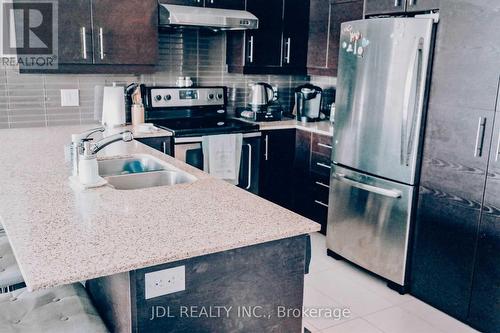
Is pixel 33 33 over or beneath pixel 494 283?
over

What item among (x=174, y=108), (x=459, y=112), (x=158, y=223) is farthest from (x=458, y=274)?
(x=174, y=108)

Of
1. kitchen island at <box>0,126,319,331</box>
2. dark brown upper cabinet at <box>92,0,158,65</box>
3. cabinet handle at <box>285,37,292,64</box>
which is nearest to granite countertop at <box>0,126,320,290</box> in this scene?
kitchen island at <box>0,126,319,331</box>

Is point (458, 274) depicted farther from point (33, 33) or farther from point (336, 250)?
point (33, 33)

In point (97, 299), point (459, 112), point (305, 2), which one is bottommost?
point (97, 299)

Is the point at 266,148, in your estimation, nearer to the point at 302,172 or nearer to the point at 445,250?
the point at 302,172

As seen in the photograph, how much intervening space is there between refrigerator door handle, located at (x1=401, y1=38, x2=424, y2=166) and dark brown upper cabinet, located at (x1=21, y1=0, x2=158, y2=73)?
1796 mm

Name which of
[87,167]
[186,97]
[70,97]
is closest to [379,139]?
[186,97]

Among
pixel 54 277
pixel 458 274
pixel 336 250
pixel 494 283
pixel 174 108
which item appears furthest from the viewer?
pixel 174 108

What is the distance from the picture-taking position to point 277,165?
395 cm

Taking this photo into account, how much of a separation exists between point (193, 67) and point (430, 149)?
6.81 feet

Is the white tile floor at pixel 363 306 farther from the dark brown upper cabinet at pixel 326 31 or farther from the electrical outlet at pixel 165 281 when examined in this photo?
the dark brown upper cabinet at pixel 326 31

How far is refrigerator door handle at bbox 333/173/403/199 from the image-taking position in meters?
2.90

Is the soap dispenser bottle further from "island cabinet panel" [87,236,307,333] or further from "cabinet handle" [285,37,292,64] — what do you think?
"cabinet handle" [285,37,292,64]

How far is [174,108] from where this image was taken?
3865mm
